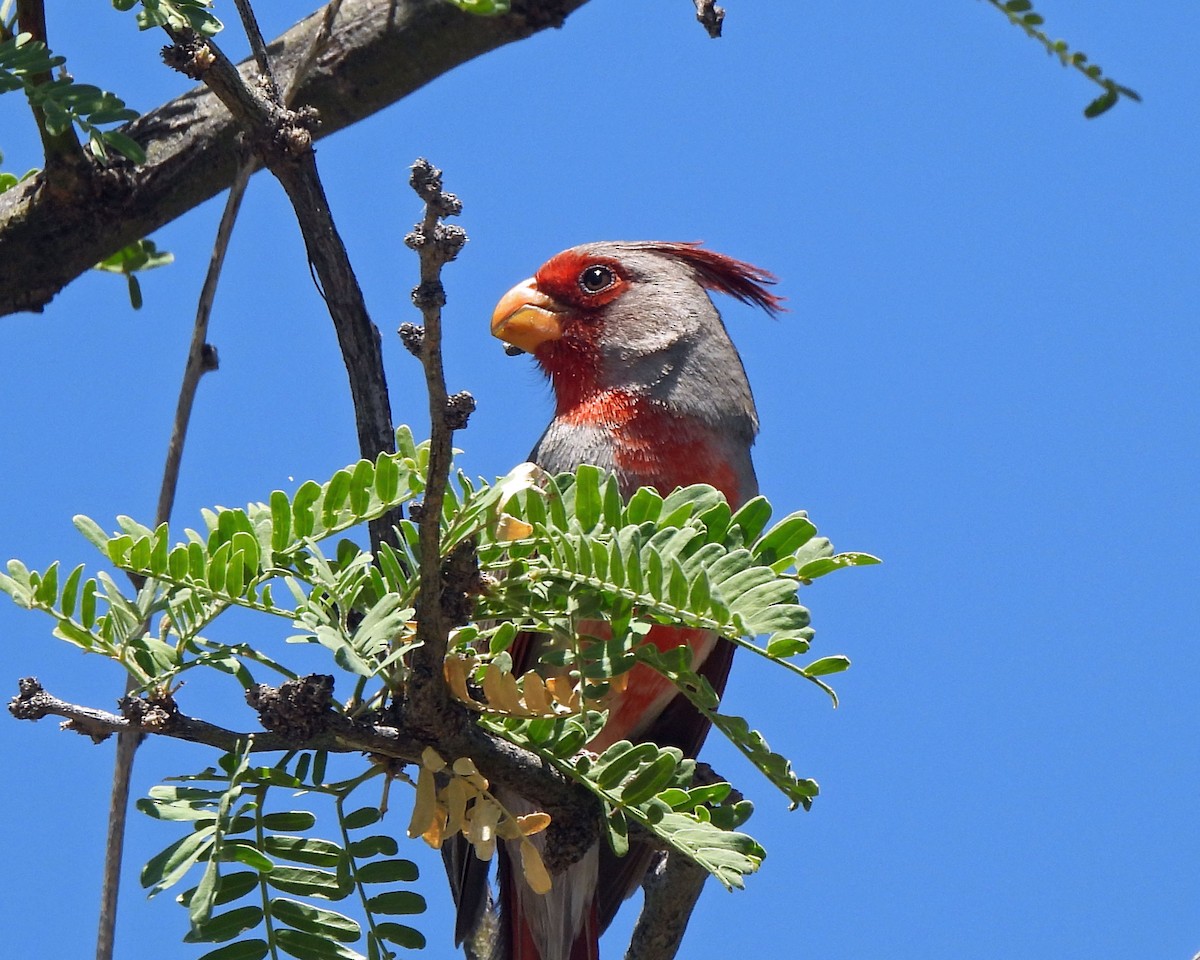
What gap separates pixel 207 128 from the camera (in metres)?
4.50

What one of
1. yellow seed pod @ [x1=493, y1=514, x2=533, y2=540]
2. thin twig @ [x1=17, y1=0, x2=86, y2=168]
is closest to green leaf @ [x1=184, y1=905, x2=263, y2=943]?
yellow seed pod @ [x1=493, y1=514, x2=533, y2=540]

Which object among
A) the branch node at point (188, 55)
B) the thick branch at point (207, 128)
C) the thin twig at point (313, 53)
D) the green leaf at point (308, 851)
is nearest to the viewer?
the green leaf at point (308, 851)

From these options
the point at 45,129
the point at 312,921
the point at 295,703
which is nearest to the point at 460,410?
the point at 295,703

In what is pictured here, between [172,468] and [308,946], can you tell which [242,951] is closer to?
[308,946]

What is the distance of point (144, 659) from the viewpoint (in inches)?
111

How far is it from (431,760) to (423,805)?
0.32 ft

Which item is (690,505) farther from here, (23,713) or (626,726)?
→ (626,726)

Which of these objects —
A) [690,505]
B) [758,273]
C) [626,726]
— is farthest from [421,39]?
[690,505]

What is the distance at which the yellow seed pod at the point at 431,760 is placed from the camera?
292cm

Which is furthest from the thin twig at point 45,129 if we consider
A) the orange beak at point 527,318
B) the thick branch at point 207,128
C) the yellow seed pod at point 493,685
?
the yellow seed pod at point 493,685

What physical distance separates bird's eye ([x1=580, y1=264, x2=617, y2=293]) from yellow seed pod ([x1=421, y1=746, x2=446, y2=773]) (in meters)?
2.64

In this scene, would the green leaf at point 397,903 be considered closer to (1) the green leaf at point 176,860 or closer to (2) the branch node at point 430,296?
(1) the green leaf at point 176,860

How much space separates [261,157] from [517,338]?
4.95ft

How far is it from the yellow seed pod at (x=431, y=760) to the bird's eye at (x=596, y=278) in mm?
2638
